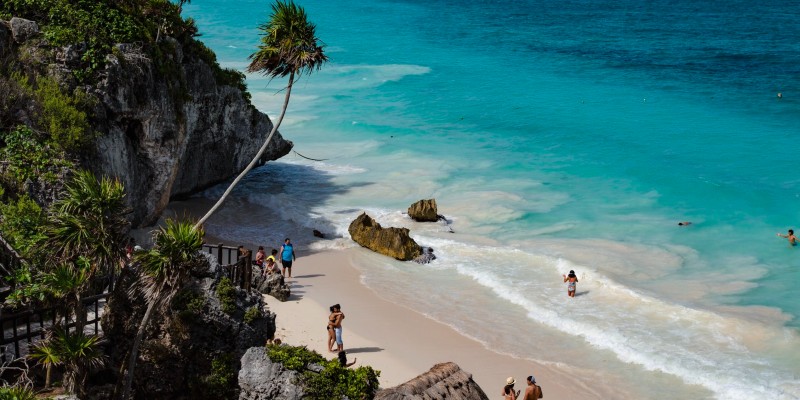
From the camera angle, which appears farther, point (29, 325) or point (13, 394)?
point (29, 325)

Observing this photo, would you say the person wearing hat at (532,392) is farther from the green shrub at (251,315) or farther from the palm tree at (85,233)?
the palm tree at (85,233)

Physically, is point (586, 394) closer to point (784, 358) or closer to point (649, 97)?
point (784, 358)

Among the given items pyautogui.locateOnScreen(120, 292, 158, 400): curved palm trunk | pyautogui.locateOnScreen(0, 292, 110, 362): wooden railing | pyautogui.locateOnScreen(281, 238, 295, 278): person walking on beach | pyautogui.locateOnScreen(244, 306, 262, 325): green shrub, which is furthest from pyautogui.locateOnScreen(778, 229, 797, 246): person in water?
pyautogui.locateOnScreen(120, 292, 158, 400): curved palm trunk

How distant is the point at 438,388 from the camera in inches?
605

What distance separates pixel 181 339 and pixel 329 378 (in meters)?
3.17

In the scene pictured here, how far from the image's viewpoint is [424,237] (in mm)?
31453

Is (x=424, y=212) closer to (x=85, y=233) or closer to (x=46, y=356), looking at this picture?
(x=85, y=233)

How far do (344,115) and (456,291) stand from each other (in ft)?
92.2

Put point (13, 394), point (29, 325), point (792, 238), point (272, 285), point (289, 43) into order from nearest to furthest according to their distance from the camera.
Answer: point (13, 394), point (29, 325), point (289, 43), point (272, 285), point (792, 238)

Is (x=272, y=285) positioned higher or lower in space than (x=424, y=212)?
lower

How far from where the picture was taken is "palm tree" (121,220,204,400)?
14508 mm

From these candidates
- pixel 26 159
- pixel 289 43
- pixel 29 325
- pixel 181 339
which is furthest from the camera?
pixel 26 159

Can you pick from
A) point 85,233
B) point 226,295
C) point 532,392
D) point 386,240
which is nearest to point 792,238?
point 386,240

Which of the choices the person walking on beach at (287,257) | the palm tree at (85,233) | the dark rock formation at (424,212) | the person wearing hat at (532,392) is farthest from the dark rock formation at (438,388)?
the dark rock formation at (424,212)
